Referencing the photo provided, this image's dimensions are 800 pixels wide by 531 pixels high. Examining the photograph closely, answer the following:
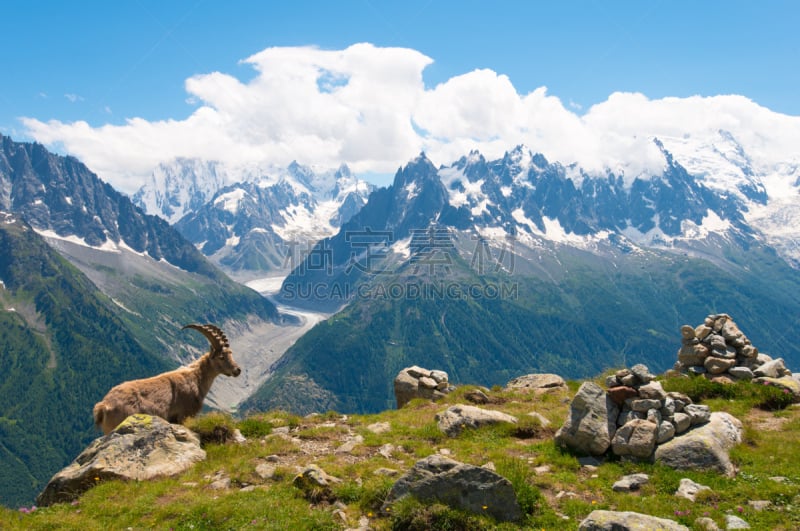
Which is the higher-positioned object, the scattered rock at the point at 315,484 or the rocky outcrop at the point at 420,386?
the scattered rock at the point at 315,484

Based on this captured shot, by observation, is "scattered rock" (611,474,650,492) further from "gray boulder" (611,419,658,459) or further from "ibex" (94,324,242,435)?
"ibex" (94,324,242,435)

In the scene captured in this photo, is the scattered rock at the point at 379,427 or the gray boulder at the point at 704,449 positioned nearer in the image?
the gray boulder at the point at 704,449

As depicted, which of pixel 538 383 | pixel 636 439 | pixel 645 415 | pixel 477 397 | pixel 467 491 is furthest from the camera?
pixel 538 383

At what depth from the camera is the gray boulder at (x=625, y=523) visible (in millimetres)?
11227

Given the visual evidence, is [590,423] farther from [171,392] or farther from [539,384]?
[171,392]

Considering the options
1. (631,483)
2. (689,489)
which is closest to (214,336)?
(631,483)

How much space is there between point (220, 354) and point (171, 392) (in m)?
3.26

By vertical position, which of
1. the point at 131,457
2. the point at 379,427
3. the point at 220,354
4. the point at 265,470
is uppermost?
the point at 220,354

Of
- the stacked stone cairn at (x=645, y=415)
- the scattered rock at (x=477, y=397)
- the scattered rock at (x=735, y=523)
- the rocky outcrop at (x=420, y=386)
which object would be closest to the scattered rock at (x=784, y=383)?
the stacked stone cairn at (x=645, y=415)

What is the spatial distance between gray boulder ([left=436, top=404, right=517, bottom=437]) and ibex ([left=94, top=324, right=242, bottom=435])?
423 inches

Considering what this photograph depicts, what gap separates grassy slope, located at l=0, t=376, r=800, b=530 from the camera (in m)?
13.1

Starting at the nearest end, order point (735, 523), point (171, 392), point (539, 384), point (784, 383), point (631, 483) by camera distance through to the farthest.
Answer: point (735, 523) → point (631, 483) → point (171, 392) → point (784, 383) → point (539, 384)

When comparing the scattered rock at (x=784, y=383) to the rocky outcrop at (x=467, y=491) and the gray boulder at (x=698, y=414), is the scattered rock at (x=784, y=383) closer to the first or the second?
the gray boulder at (x=698, y=414)

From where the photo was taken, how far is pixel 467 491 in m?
13.3
